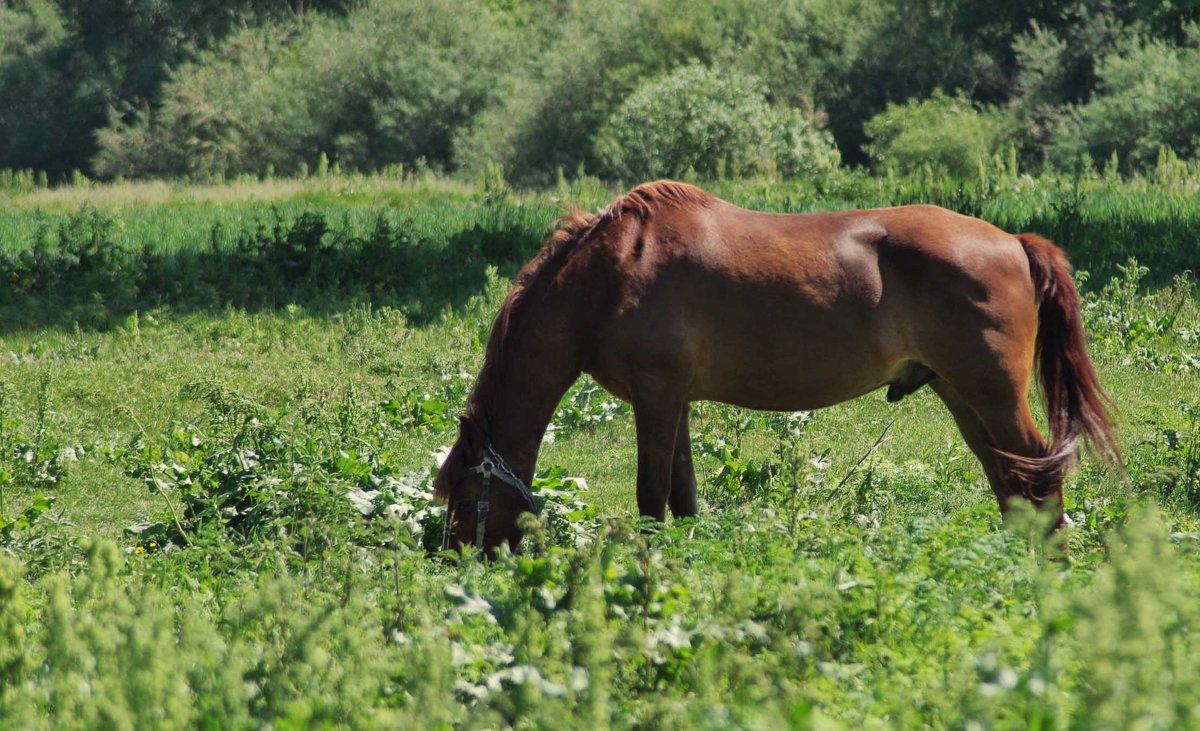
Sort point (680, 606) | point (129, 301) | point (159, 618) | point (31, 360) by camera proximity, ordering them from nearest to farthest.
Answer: point (159, 618) < point (680, 606) < point (31, 360) < point (129, 301)

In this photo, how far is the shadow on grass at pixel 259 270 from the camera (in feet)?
45.4

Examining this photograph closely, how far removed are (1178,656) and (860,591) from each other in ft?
4.01

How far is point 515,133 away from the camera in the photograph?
4253 cm

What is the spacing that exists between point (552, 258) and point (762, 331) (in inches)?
41.4

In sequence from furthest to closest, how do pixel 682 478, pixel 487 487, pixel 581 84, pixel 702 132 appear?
pixel 581 84
pixel 702 132
pixel 682 478
pixel 487 487

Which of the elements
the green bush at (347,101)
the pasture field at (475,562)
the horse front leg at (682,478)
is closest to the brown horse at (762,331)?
the horse front leg at (682,478)

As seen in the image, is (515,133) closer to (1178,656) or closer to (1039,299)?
(1039,299)

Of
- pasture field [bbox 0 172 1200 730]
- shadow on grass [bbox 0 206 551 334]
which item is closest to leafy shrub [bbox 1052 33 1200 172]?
pasture field [bbox 0 172 1200 730]

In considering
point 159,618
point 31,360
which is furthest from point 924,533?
point 31,360

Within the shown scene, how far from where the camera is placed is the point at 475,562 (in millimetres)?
5602

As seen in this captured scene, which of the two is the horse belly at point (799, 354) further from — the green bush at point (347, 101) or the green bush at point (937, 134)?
the green bush at point (347, 101)

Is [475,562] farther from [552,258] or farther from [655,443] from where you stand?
[552,258]

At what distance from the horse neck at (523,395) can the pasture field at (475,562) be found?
17.1 inches

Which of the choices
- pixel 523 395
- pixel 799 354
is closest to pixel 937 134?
pixel 799 354
